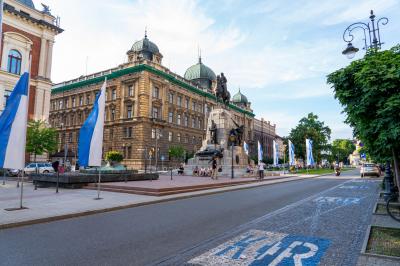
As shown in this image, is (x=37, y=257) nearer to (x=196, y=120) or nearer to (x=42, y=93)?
(x=42, y=93)

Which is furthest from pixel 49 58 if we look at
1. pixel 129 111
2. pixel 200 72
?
pixel 200 72

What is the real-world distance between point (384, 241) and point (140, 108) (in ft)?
169

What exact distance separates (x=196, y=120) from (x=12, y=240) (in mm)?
65351

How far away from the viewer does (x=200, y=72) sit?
81.6 m

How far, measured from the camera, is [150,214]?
384 inches

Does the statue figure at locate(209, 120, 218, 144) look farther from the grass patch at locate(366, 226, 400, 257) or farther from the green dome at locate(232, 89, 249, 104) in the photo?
the green dome at locate(232, 89, 249, 104)

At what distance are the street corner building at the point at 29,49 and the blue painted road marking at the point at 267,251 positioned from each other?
3708 centimetres

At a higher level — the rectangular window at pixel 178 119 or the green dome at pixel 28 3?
the green dome at pixel 28 3

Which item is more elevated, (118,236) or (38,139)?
(38,139)

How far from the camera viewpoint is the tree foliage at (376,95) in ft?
20.6

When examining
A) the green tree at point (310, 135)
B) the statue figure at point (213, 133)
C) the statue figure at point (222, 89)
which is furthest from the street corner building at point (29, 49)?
the green tree at point (310, 135)

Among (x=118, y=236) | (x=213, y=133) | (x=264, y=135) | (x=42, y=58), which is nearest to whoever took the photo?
(x=118, y=236)

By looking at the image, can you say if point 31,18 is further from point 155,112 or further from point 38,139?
point 155,112

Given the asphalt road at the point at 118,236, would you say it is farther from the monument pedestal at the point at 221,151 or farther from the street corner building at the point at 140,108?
the street corner building at the point at 140,108
